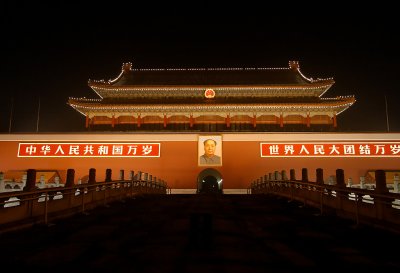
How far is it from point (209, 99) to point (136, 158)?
7.34 m

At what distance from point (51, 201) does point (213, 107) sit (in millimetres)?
18615

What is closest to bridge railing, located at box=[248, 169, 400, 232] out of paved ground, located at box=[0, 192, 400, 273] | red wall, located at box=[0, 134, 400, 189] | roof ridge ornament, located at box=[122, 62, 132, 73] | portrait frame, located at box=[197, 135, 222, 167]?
paved ground, located at box=[0, 192, 400, 273]

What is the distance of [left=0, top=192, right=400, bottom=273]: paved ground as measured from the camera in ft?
15.5

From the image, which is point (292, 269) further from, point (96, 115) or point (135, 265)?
point (96, 115)

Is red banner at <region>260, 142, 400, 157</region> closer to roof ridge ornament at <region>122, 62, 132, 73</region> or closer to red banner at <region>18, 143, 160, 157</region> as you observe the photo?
red banner at <region>18, 143, 160, 157</region>

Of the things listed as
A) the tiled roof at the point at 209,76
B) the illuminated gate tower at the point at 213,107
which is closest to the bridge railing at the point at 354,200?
the illuminated gate tower at the point at 213,107

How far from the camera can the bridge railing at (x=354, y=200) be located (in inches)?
298

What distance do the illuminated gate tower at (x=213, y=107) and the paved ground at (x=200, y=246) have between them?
1802cm

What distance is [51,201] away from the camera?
9.32 m

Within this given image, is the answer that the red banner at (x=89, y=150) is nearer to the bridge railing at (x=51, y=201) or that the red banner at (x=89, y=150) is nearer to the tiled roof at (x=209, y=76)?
the tiled roof at (x=209, y=76)

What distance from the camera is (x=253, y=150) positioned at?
24953 mm

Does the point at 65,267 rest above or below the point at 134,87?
below

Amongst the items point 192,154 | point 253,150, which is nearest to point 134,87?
point 192,154

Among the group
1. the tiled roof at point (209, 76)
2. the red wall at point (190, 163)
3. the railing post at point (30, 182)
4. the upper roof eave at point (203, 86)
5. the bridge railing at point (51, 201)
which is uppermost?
the tiled roof at point (209, 76)
